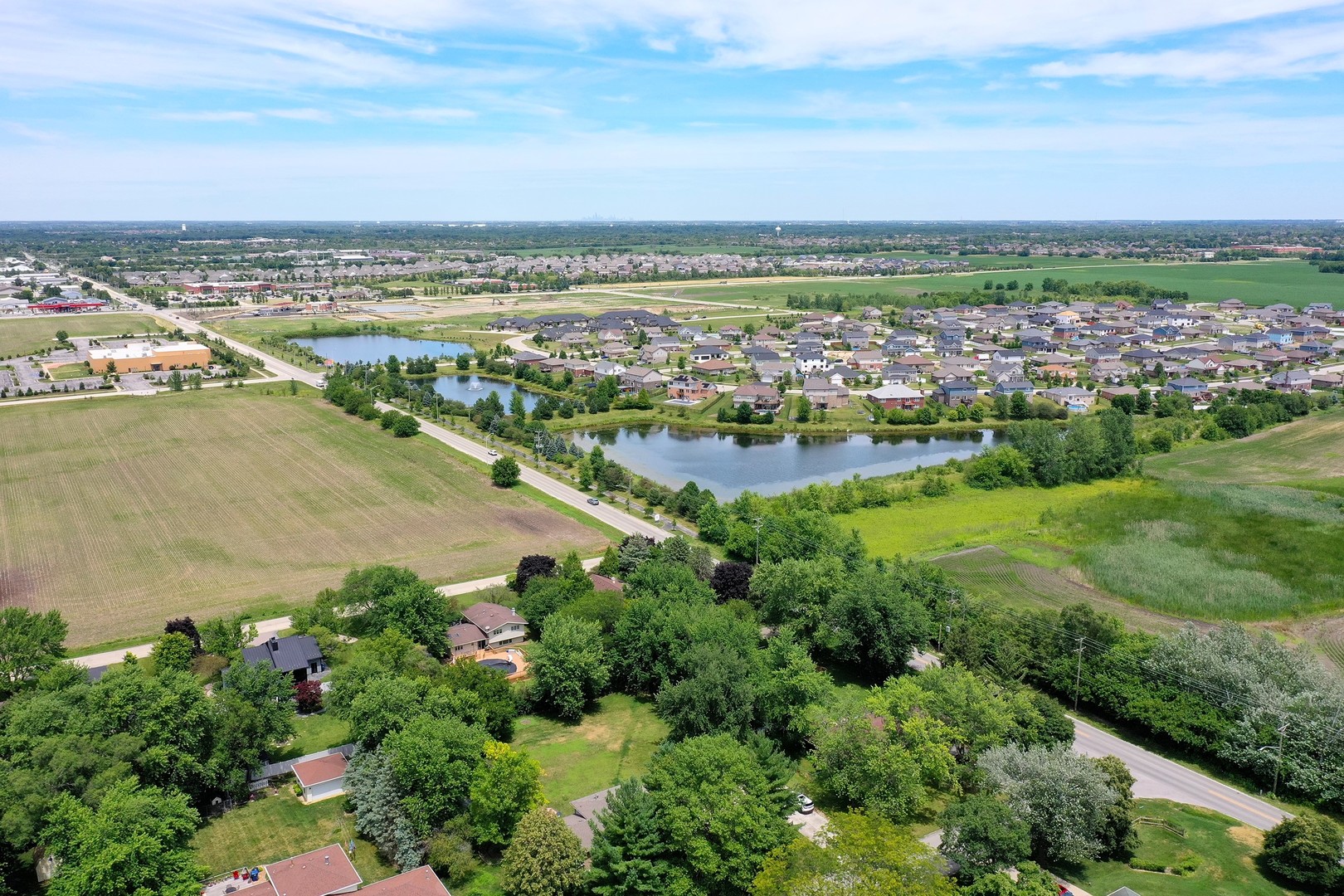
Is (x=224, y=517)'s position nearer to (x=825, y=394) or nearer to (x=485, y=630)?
(x=485, y=630)

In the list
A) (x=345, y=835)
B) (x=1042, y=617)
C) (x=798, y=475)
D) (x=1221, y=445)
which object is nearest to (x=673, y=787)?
(x=345, y=835)

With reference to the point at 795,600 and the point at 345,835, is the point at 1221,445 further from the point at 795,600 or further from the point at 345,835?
the point at 345,835

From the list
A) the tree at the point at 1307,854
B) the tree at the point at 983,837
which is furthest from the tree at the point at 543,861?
the tree at the point at 1307,854

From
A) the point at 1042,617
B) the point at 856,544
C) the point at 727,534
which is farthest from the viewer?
the point at 727,534

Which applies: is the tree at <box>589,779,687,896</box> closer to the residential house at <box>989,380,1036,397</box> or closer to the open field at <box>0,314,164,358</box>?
the residential house at <box>989,380,1036,397</box>

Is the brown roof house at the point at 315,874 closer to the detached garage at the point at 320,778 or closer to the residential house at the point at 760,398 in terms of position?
the detached garage at the point at 320,778

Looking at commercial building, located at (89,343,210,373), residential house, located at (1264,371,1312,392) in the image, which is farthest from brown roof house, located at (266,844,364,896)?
residential house, located at (1264,371,1312,392)

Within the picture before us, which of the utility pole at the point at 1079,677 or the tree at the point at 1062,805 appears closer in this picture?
the tree at the point at 1062,805
